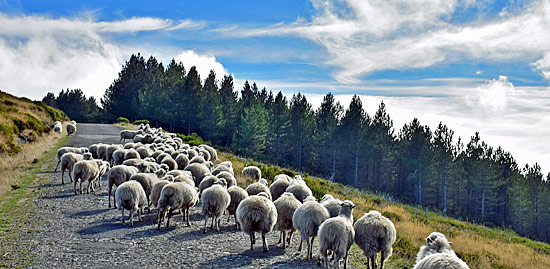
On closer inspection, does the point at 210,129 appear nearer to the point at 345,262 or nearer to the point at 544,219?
the point at 345,262

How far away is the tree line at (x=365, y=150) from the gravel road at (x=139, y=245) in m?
53.1

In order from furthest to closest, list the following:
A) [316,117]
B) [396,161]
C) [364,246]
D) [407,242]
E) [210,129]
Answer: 1. [316,117]
2. [396,161]
3. [210,129]
4. [407,242]
5. [364,246]

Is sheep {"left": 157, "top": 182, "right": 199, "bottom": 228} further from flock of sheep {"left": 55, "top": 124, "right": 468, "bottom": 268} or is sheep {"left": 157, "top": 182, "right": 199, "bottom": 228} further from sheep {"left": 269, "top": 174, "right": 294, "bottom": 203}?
sheep {"left": 269, "top": 174, "right": 294, "bottom": 203}

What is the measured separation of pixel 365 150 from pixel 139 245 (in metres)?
64.8

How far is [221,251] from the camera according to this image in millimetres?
8977

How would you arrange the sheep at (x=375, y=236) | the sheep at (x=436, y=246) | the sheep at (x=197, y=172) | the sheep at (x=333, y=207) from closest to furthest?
the sheep at (x=436, y=246) → the sheep at (x=375, y=236) → the sheep at (x=333, y=207) → the sheep at (x=197, y=172)

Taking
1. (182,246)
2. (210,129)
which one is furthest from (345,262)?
(210,129)

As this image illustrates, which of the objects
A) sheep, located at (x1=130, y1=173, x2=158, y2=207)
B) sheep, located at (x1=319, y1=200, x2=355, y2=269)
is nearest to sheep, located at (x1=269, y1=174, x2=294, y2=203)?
sheep, located at (x1=130, y1=173, x2=158, y2=207)

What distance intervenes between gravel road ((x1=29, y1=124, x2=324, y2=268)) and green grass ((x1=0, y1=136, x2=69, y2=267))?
0.89ft

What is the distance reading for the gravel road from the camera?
8039 millimetres

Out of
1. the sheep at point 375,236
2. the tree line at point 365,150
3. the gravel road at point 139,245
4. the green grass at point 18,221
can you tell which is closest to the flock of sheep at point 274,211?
the sheep at point 375,236

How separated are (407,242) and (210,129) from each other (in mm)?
61382

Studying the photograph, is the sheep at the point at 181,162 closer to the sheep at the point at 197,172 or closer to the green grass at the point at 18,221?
the sheep at the point at 197,172

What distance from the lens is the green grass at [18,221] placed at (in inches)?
313
